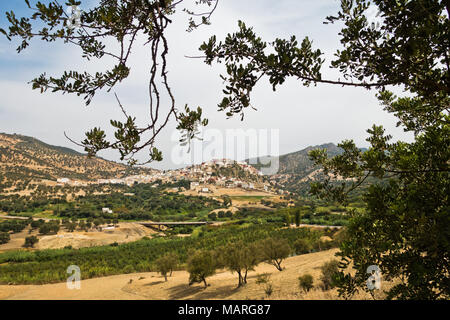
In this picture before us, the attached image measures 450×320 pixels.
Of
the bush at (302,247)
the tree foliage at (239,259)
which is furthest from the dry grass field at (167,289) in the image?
the bush at (302,247)

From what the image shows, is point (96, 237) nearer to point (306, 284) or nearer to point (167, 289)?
point (167, 289)

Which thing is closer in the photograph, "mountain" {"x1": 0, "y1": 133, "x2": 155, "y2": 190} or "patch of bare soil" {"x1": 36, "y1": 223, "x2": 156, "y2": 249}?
"patch of bare soil" {"x1": 36, "y1": 223, "x2": 156, "y2": 249}

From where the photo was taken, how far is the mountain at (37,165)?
95.6m

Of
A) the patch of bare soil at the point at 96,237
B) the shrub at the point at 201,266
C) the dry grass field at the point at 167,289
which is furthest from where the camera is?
the patch of bare soil at the point at 96,237

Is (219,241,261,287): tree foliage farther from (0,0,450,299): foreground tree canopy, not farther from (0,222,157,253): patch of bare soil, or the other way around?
(0,222,157,253): patch of bare soil

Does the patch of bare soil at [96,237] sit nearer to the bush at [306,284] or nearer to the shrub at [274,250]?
the shrub at [274,250]

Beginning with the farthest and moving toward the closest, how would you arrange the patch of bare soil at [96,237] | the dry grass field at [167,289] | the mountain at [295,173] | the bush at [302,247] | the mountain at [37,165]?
the mountain at [295,173] → the mountain at [37,165] → the patch of bare soil at [96,237] → the bush at [302,247] → the dry grass field at [167,289]

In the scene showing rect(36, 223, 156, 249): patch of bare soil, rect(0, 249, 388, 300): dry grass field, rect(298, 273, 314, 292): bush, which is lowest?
rect(36, 223, 156, 249): patch of bare soil

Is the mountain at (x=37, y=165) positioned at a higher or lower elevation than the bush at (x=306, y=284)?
higher

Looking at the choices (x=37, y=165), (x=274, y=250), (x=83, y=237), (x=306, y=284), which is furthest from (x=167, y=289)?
(x=37, y=165)

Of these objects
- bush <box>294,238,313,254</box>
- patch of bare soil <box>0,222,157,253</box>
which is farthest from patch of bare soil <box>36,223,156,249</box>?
bush <box>294,238,313,254</box>

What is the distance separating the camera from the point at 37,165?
108062mm

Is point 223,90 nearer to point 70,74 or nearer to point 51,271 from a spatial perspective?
point 70,74

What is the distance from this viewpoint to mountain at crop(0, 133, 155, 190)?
9562cm
